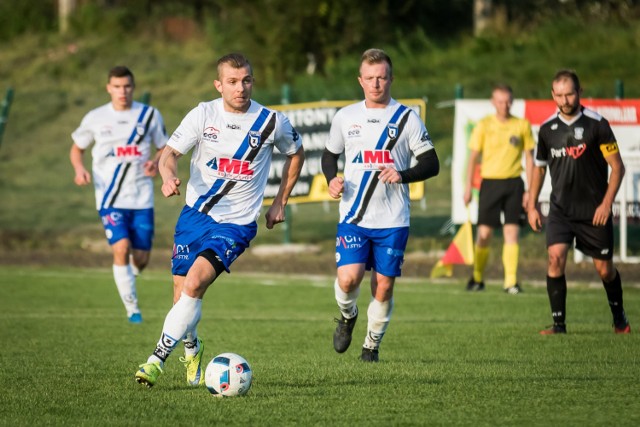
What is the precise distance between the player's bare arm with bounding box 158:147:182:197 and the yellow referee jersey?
7.13 metres

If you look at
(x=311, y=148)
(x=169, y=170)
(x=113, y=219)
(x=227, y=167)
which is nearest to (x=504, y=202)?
(x=311, y=148)

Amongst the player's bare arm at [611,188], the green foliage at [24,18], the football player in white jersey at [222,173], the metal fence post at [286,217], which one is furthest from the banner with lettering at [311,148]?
the green foliage at [24,18]

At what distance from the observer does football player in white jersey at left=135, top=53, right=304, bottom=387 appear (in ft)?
26.6

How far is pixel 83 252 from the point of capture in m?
19.7

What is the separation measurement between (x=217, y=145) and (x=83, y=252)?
11.9 m

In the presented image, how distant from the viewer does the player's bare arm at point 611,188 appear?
34.3 ft

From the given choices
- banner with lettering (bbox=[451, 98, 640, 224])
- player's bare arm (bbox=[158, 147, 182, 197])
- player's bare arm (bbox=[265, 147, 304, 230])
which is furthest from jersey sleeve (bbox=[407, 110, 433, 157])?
banner with lettering (bbox=[451, 98, 640, 224])

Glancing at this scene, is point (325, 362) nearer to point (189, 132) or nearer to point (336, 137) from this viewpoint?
point (336, 137)

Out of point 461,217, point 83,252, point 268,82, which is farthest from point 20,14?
point 461,217

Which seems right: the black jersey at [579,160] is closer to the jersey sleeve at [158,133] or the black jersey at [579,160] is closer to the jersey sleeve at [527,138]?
the jersey sleeve at [527,138]

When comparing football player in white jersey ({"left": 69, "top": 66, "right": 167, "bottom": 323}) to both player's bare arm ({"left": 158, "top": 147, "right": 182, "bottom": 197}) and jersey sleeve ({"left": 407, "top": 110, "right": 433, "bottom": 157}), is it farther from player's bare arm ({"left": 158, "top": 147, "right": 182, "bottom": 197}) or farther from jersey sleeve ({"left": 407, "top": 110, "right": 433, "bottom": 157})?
player's bare arm ({"left": 158, "top": 147, "right": 182, "bottom": 197})

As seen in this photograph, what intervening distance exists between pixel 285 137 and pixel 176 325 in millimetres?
1549

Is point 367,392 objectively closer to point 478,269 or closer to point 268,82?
point 478,269

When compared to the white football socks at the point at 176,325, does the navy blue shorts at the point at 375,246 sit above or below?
above
